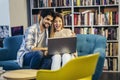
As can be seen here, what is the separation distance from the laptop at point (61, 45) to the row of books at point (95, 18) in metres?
1.55

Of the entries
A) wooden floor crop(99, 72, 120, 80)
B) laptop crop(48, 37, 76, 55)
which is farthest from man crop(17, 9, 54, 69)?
wooden floor crop(99, 72, 120, 80)

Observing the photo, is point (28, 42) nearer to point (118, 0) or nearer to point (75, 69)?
point (75, 69)

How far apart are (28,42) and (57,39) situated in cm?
56

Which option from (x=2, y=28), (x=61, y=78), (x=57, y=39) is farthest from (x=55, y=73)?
(x=2, y=28)

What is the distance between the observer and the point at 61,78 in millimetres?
2523

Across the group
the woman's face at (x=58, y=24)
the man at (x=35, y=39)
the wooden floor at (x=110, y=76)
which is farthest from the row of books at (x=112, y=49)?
the man at (x=35, y=39)

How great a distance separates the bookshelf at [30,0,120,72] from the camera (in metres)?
4.67

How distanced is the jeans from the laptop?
0.21 meters

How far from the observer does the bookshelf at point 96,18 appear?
4668 mm

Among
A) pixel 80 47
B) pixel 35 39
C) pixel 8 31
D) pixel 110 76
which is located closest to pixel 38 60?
pixel 35 39

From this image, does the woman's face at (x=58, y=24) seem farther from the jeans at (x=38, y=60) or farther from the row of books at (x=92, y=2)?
the row of books at (x=92, y=2)

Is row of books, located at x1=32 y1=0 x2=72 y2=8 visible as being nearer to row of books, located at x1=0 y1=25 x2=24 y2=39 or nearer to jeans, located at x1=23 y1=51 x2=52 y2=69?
row of books, located at x1=0 y1=25 x2=24 y2=39

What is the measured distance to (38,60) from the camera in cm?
337

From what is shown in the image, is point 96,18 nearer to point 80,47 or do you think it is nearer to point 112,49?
point 112,49
